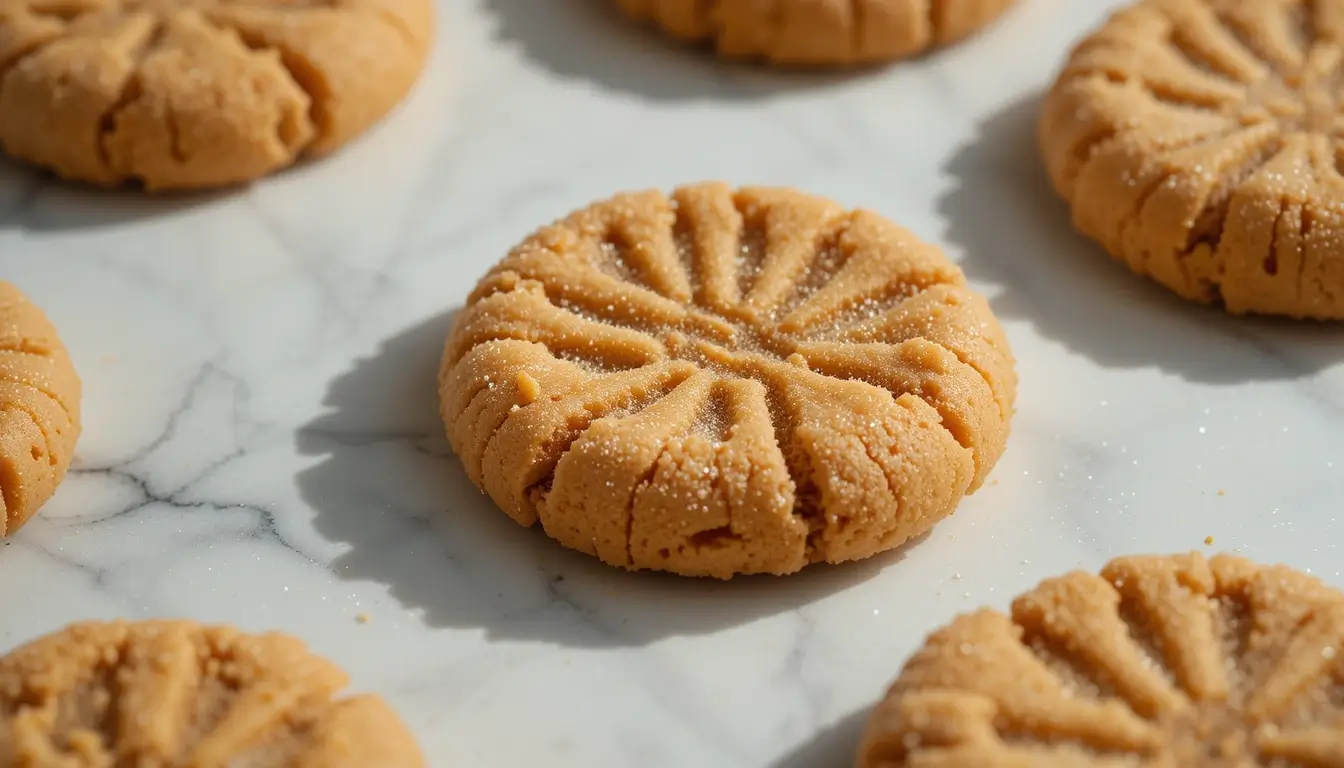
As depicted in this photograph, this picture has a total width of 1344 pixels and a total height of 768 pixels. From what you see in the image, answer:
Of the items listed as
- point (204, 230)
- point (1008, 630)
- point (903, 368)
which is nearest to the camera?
point (1008, 630)

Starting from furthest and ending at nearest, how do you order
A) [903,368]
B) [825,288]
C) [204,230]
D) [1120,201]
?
[204,230] → [1120,201] → [825,288] → [903,368]

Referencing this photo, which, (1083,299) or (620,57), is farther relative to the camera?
(620,57)

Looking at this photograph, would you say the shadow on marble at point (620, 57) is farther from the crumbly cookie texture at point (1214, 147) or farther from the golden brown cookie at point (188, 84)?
the crumbly cookie texture at point (1214, 147)

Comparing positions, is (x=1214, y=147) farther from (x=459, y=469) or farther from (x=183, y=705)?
(x=183, y=705)

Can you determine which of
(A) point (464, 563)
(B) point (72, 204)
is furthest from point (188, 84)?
(A) point (464, 563)

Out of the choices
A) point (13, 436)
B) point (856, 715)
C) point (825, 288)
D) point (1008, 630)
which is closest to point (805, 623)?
point (856, 715)

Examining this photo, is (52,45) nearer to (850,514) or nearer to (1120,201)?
(850,514)

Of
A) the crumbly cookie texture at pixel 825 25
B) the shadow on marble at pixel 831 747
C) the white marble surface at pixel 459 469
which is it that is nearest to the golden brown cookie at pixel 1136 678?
the shadow on marble at pixel 831 747
